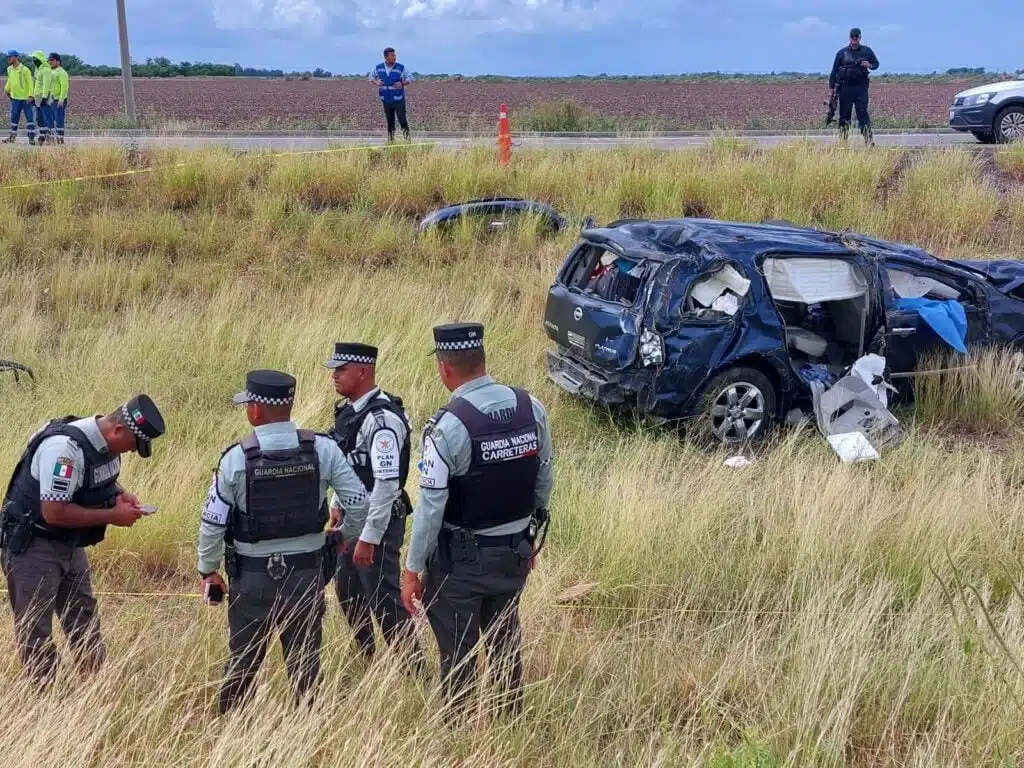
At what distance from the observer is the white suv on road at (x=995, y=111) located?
17000mm

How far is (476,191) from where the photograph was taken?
47.0 feet

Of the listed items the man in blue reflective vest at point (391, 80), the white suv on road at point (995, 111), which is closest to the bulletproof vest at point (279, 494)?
the man in blue reflective vest at point (391, 80)

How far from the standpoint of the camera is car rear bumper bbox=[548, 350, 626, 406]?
24.1 feet

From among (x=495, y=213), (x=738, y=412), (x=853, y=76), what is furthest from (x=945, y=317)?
(x=853, y=76)

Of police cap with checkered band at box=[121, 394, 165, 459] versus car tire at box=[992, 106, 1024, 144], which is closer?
police cap with checkered band at box=[121, 394, 165, 459]

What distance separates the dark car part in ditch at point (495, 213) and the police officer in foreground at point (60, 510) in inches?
364

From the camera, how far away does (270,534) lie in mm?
3998

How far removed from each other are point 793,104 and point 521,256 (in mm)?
38306

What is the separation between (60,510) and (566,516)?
9.56ft

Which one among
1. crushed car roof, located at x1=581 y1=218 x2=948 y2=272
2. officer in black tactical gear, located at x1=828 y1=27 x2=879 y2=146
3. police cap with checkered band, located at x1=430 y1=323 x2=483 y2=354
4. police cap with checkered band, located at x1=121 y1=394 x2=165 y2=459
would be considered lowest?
police cap with checkered band, located at x1=121 y1=394 x2=165 y2=459

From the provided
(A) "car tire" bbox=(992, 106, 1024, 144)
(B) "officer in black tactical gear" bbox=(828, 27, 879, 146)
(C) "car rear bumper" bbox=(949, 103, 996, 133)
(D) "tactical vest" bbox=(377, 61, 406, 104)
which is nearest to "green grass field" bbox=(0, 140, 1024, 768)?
(B) "officer in black tactical gear" bbox=(828, 27, 879, 146)

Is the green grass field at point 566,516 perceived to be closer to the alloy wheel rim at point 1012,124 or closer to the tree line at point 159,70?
the alloy wheel rim at point 1012,124

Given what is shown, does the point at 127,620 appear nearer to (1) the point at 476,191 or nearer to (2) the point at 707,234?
(2) the point at 707,234

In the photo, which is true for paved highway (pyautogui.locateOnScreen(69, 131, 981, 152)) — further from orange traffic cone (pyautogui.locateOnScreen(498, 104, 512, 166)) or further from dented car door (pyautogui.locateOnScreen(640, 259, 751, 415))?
dented car door (pyautogui.locateOnScreen(640, 259, 751, 415))
